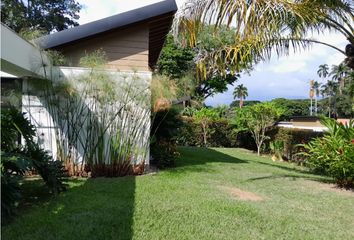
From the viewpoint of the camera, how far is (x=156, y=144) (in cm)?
1130

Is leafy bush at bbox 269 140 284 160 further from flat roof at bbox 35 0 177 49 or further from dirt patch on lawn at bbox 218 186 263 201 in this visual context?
dirt patch on lawn at bbox 218 186 263 201

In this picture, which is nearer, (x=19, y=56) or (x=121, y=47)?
(x=19, y=56)

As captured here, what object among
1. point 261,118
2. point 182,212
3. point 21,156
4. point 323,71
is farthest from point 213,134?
point 323,71

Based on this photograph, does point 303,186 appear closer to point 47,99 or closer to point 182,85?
point 182,85

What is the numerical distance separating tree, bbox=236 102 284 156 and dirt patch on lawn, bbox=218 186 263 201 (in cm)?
919

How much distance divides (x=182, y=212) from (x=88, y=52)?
6.41m

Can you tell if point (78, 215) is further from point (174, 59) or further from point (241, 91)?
point (241, 91)

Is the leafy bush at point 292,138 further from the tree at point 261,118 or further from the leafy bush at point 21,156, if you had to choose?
the leafy bush at point 21,156

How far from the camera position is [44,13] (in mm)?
29219

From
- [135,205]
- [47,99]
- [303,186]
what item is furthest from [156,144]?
[135,205]

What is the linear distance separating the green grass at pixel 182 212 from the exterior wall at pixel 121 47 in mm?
3684

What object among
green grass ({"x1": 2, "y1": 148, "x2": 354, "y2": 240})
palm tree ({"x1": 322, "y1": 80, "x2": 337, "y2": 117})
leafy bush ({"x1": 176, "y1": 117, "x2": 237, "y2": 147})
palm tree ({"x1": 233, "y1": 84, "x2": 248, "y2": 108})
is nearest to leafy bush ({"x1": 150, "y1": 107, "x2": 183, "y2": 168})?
green grass ({"x1": 2, "y1": 148, "x2": 354, "y2": 240})

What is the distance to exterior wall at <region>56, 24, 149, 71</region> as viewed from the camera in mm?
10781

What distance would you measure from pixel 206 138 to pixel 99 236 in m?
16.6
